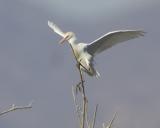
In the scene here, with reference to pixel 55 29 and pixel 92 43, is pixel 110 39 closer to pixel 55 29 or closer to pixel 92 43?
pixel 92 43

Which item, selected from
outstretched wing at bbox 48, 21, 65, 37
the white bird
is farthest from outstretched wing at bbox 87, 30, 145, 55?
outstretched wing at bbox 48, 21, 65, 37

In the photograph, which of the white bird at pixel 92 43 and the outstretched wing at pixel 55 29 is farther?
the outstretched wing at pixel 55 29

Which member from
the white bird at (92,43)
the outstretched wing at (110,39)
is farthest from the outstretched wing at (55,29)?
the outstretched wing at (110,39)

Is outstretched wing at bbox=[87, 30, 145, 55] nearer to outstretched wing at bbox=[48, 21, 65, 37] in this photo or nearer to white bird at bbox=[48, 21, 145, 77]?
white bird at bbox=[48, 21, 145, 77]

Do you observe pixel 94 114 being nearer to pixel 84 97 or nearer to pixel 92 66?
pixel 84 97

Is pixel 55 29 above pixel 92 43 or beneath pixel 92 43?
above

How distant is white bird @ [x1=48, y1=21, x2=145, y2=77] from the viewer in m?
9.28

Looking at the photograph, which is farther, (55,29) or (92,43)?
(92,43)

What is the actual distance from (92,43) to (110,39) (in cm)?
66

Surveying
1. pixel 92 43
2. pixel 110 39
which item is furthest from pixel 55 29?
pixel 110 39

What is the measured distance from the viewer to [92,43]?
1011cm

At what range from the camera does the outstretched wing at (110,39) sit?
10.1m

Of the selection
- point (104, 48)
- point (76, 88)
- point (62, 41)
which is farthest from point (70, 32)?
point (76, 88)

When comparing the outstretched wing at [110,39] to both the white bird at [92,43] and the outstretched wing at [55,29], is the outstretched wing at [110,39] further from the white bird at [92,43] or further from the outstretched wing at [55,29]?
the outstretched wing at [55,29]
